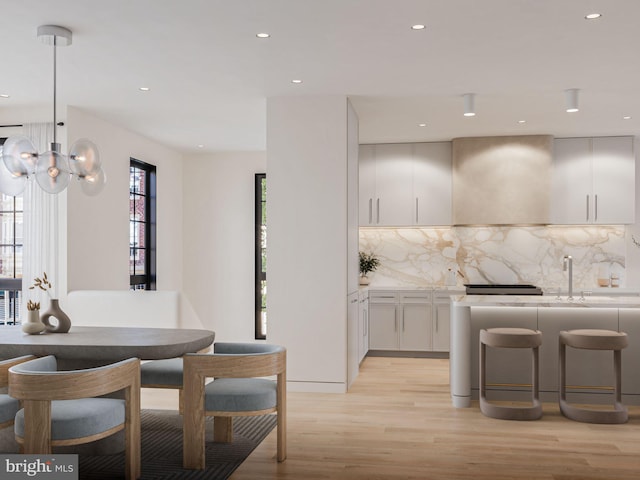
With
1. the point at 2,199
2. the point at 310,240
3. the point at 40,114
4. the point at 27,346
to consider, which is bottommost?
the point at 27,346

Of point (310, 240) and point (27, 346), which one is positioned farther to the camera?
point (310, 240)

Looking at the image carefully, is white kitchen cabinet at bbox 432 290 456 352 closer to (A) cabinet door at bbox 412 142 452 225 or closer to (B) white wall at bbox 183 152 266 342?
(A) cabinet door at bbox 412 142 452 225

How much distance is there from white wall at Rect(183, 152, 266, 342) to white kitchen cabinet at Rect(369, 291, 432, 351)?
6.36 ft

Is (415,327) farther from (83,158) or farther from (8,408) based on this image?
(8,408)

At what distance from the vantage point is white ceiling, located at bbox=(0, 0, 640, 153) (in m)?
3.82

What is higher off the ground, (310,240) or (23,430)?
(310,240)

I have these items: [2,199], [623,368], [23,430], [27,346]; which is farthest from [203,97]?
[623,368]

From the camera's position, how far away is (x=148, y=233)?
26.9 feet

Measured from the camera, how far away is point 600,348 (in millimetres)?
4777

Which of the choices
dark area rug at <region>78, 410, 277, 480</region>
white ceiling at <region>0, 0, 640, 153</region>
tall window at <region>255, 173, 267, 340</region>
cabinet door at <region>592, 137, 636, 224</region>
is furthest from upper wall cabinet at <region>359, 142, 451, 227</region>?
dark area rug at <region>78, 410, 277, 480</region>

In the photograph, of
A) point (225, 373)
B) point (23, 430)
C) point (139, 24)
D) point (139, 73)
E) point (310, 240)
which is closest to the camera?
point (23, 430)

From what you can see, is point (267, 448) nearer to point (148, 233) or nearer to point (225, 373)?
point (225, 373)

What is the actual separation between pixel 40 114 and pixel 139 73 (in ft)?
5.52

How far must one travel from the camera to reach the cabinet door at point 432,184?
8.02m
